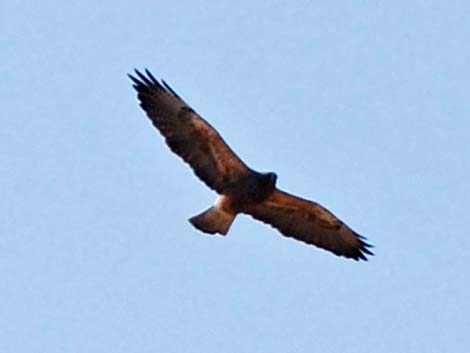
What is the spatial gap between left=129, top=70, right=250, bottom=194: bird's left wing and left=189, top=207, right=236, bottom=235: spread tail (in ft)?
1.09

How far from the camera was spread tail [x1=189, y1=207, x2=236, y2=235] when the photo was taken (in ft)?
92.6

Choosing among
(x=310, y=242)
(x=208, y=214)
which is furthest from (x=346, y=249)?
(x=208, y=214)

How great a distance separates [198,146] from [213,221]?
106cm

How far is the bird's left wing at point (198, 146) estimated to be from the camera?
2838 cm

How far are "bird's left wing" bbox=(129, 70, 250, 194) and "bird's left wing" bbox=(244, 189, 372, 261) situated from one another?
0.65m

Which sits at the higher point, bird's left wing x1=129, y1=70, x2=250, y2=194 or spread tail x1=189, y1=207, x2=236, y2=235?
bird's left wing x1=129, y1=70, x2=250, y2=194

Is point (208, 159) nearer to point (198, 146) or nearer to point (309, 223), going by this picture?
point (198, 146)

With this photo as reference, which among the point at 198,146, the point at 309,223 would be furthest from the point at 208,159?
the point at 309,223

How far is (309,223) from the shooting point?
2961 cm

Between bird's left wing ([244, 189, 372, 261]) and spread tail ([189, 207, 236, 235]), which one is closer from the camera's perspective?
spread tail ([189, 207, 236, 235])

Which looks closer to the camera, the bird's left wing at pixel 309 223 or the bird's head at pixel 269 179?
the bird's head at pixel 269 179

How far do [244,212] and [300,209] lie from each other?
93 centimetres

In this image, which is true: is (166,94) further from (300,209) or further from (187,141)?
(300,209)

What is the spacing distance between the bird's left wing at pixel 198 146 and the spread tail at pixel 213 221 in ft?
1.09
